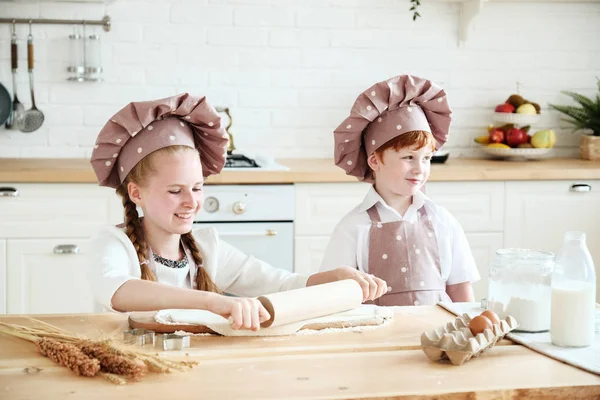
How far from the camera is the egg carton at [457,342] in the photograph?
1502mm

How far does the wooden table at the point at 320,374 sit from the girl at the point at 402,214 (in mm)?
748

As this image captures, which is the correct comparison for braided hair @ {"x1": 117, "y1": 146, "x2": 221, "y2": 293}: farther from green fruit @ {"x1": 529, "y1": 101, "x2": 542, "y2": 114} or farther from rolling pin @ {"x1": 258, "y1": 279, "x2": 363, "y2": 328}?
green fruit @ {"x1": 529, "y1": 101, "x2": 542, "y2": 114}

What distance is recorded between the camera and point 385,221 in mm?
2508

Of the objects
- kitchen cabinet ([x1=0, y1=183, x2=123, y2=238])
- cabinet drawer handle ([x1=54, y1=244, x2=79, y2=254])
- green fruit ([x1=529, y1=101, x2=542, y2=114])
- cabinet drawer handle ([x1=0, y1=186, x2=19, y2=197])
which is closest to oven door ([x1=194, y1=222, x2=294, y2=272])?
kitchen cabinet ([x1=0, y1=183, x2=123, y2=238])

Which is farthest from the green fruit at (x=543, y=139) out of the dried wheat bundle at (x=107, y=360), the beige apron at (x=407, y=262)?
the dried wheat bundle at (x=107, y=360)

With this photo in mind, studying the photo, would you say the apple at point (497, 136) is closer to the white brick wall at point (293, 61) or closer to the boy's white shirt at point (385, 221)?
the white brick wall at point (293, 61)

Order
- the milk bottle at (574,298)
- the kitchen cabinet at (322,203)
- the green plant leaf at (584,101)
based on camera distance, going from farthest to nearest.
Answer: the green plant leaf at (584,101), the kitchen cabinet at (322,203), the milk bottle at (574,298)

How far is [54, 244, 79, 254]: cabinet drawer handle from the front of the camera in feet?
11.8

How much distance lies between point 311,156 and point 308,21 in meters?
0.68

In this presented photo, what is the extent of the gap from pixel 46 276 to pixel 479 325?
7.99ft

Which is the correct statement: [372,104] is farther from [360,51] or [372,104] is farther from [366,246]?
[360,51]

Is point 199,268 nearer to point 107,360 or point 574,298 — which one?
point 107,360

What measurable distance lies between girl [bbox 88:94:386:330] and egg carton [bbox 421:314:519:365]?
0.31 m

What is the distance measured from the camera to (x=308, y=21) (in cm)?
434
